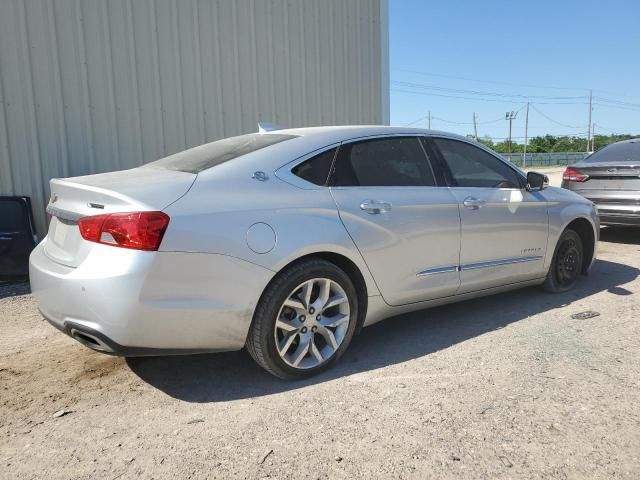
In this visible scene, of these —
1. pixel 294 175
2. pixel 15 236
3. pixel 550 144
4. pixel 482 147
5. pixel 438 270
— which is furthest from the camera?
pixel 550 144

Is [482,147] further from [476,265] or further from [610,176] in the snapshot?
[610,176]

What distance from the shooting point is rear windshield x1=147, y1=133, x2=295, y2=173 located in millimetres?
3232

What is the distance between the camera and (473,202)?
4016 mm

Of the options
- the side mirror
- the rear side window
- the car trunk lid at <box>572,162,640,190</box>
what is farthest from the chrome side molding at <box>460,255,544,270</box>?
the car trunk lid at <box>572,162,640,190</box>

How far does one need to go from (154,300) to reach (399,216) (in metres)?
1.66

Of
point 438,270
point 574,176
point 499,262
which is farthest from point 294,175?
point 574,176

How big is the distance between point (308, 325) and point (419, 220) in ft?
3.56

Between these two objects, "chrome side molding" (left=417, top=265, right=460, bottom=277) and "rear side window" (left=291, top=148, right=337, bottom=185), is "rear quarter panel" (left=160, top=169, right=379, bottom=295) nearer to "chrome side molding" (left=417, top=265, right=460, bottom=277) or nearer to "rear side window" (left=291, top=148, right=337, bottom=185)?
"rear side window" (left=291, top=148, right=337, bottom=185)

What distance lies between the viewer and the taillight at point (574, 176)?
7562 mm

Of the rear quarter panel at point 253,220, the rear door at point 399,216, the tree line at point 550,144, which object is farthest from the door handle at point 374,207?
the tree line at point 550,144

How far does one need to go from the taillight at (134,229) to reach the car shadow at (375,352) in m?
0.97

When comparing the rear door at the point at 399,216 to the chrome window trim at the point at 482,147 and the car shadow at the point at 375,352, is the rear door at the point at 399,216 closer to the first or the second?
the chrome window trim at the point at 482,147

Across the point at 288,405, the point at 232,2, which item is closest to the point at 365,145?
the point at 288,405

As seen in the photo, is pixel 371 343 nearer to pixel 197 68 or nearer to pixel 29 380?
pixel 29 380
